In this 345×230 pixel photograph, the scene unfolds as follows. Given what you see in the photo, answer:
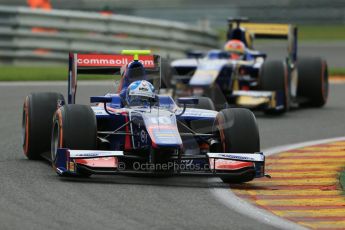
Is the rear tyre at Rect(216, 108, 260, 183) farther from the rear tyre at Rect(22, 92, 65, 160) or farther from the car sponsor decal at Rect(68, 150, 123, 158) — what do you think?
the rear tyre at Rect(22, 92, 65, 160)

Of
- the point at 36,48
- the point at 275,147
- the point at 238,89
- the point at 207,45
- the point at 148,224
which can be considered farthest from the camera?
the point at 207,45

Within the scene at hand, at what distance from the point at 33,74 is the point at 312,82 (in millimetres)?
6455

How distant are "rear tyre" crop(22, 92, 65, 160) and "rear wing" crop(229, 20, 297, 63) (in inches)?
333

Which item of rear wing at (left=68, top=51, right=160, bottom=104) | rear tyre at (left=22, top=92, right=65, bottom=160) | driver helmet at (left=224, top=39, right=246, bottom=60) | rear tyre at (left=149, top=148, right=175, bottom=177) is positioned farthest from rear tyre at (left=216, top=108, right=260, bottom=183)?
driver helmet at (left=224, top=39, right=246, bottom=60)

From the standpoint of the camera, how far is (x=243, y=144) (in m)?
10.6

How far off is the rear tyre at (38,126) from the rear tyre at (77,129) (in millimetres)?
1149

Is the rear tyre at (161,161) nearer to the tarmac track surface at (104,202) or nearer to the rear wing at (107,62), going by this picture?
the tarmac track surface at (104,202)

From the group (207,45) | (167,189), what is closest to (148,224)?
(167,189)

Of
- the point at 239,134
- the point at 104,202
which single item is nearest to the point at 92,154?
the point at 104,202

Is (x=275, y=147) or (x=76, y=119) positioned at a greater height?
(x=76, y=119)

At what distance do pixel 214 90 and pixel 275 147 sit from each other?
3.42m

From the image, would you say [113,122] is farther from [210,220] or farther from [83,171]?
[210,220]

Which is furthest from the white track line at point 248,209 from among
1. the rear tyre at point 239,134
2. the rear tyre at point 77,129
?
the rear tyre at point 77,129

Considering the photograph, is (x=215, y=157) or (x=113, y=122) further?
(x=113, y=122)
